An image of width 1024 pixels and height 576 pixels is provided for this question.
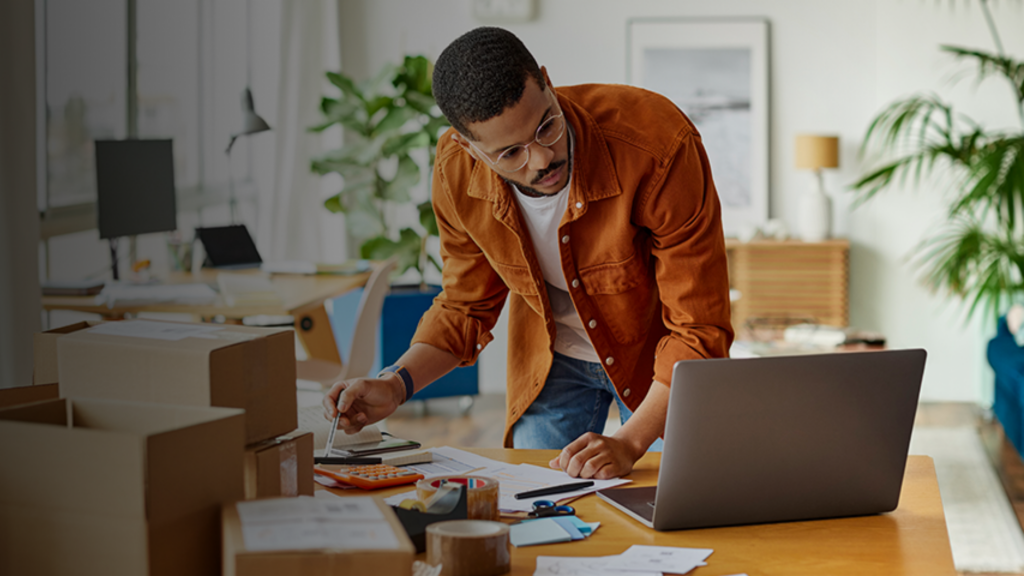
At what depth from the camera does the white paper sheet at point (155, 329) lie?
1055 mm

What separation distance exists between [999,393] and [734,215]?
1875 millimetres

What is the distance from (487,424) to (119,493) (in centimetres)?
373

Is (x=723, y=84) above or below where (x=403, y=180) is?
above

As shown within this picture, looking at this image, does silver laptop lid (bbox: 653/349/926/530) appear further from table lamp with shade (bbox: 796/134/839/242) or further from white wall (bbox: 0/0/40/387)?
table lamp with shade (bbox: 796/134/839/242)

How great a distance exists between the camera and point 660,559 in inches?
42.1

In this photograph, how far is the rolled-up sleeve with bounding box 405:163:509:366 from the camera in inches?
67.1

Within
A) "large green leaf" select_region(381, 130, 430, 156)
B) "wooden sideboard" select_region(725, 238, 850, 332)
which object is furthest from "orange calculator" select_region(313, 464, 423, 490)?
"wooden sideboard" select_region(725, 238, 850, 332)

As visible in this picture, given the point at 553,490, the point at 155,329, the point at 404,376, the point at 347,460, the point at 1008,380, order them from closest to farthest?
the point at 155,329 → the point at 553,490 → the point at 347,460 → the point at 404,376 → the point at 1008,380

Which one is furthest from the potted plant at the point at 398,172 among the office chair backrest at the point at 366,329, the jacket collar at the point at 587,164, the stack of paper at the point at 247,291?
the jacket collar at the point at 587,164

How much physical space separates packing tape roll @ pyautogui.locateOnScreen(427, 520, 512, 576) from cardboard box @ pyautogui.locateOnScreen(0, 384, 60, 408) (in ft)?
1.87

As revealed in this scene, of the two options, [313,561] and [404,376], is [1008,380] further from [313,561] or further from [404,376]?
[313,561]

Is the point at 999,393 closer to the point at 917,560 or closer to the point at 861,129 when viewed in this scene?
the point at 861,129

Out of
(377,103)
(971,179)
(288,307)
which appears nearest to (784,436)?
(288,307)

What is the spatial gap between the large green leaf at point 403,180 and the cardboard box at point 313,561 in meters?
3.71
